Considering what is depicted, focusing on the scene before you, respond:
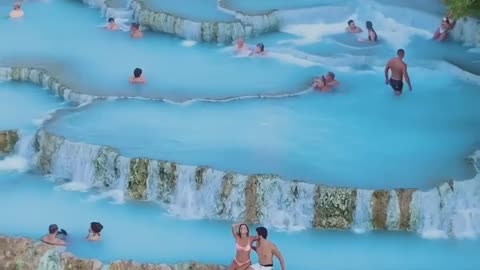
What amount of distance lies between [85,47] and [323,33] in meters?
5.76

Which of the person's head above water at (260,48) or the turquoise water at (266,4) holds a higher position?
the turquoise water at (266,4)

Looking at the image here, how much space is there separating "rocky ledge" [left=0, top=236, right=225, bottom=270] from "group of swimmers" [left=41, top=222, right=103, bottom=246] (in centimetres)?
43

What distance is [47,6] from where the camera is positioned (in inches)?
983

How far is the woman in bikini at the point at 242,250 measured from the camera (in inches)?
→ 470

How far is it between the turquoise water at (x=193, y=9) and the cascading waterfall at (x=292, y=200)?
7785mm

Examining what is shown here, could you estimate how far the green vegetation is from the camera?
511 inches

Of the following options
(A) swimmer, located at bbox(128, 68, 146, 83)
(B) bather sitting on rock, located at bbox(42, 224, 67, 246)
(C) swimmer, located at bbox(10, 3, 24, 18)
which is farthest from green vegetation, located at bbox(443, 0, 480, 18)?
(C) swimmer, located at bbox(10, 3, 24, 18)

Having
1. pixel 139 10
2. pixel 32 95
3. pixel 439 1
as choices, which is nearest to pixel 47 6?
pixel 139 10

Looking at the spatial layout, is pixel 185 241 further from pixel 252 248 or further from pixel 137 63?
pixel 137 63

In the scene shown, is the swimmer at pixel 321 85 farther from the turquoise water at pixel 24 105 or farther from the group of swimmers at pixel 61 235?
the group of swimmers at pixel 61 235

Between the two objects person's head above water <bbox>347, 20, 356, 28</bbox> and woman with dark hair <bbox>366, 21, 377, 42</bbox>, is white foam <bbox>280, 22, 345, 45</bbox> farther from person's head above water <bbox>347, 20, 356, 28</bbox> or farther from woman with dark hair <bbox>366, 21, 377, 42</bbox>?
woman with dark hair <bbox>366, 21, 377, 42</bbox>

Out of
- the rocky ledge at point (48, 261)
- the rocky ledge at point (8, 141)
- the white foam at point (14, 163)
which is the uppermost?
the rocky ledge at point (8, 141)

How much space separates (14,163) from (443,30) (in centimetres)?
1006

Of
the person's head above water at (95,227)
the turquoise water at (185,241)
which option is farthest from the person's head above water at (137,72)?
the person's head above water at (95,227)
